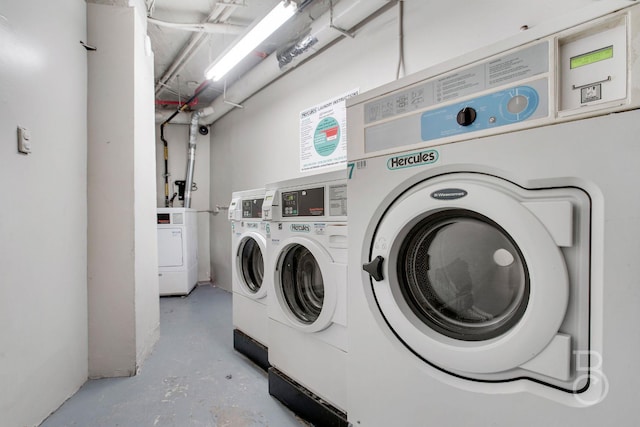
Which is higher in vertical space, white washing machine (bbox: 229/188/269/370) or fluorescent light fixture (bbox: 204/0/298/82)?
fluorescent light fixture (bbox: 204/0/298/82)

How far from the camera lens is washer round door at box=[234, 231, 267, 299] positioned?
2.07 metres

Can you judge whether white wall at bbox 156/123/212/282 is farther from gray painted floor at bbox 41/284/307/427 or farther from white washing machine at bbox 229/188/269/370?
white washing machine at bbox 229/188/269/370

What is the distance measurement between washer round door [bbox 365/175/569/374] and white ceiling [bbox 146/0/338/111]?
1777mm

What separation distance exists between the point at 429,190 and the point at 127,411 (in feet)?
5.80

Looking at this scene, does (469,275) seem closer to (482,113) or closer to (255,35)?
(482,113)

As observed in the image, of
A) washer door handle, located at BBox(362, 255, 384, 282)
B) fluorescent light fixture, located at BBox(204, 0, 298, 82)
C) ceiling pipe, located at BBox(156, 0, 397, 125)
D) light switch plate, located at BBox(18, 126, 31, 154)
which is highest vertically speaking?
ceiling pipe, located at BBox(156, 0, 397, 125)

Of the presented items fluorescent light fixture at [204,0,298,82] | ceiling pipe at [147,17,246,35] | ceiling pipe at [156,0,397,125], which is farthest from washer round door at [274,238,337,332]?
ceiling pipe at [147,17,246,35]

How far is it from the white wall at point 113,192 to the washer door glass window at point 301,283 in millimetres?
996

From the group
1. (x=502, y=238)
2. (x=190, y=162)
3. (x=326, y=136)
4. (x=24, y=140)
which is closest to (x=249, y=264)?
(x=326, y=136)

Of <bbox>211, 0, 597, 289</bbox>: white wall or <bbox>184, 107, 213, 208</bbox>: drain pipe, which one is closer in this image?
<bbox>211, 0, 597, 289</bbox>: white wall

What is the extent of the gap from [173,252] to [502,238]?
3.59 metres

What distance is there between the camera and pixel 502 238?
784 mm

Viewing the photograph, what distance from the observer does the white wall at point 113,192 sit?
5.87 ft

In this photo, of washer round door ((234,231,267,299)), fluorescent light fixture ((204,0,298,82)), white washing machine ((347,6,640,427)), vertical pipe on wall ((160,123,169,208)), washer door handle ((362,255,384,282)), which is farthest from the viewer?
vertical pipe on wall ((160,123,169,208))
